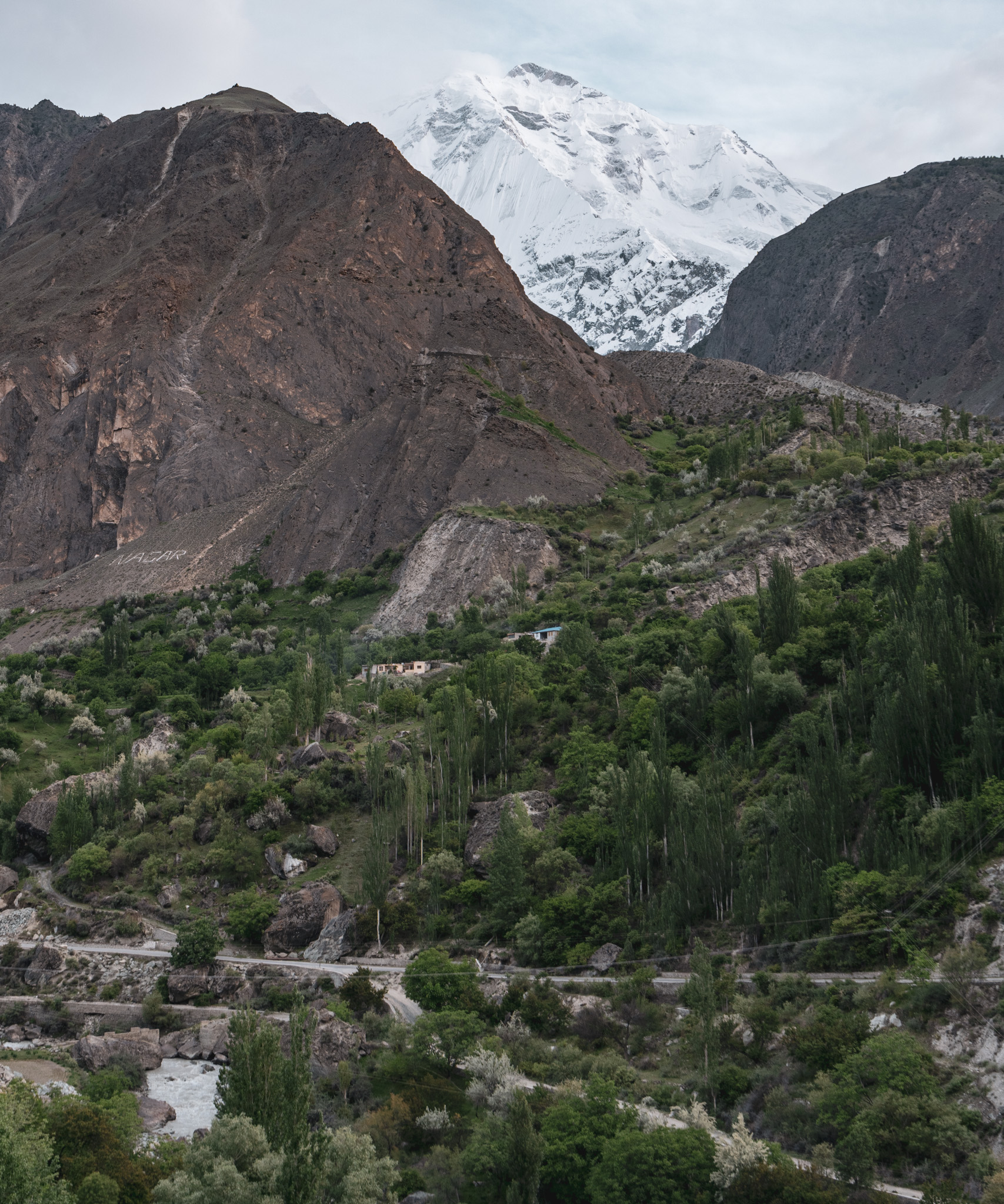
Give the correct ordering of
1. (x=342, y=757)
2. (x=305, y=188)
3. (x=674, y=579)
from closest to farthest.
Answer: (x=342, y=757)
(x=674, y=579)
(x=305, y=188)

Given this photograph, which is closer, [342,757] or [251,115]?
[342,757]

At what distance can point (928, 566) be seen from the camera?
193ft

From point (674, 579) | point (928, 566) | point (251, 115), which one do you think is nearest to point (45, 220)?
point (251, 115)

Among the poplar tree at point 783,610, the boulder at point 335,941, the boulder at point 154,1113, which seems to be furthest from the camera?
the poplar tree at point 783,610

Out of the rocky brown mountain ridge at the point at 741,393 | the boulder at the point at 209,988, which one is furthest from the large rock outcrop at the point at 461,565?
the boulder at the point at 209,988

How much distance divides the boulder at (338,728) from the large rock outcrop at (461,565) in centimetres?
1932

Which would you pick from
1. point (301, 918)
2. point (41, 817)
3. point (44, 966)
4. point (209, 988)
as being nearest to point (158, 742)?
point (41, 817)

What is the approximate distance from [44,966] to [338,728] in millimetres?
20693

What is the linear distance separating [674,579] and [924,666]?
3507cm

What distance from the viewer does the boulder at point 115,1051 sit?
42.2 metres

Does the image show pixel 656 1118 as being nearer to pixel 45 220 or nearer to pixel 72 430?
pixel 72 430

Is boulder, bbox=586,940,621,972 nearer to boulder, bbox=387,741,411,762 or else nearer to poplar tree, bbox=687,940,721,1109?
poplar tree, bbox=687,940,721,1109

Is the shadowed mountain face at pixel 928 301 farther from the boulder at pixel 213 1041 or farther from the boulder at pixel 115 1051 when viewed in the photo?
the boulder at pixel 115 1051

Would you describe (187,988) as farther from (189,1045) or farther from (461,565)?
(461,565)
